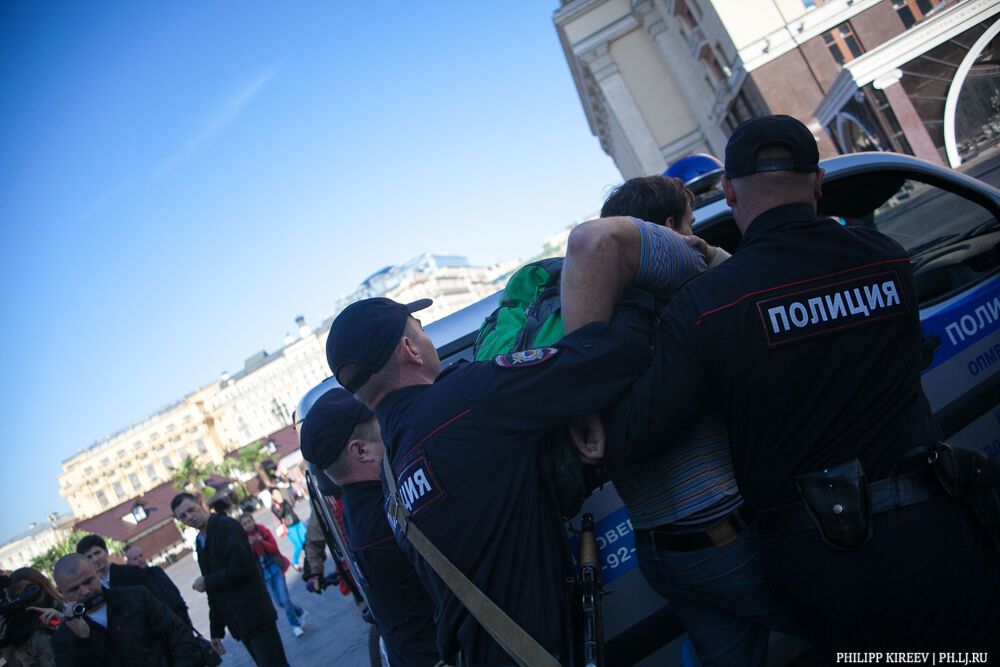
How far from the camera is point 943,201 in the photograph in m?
4.61

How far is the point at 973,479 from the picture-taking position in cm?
153

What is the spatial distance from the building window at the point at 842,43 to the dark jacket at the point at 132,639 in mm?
26913

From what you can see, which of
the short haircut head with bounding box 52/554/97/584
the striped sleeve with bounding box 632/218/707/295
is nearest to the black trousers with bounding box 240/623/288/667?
the short haircut head with bounding box 52/554/97/584

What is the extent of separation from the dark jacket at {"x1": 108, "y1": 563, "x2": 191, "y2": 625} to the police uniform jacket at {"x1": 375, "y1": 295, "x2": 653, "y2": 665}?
4.58 meters

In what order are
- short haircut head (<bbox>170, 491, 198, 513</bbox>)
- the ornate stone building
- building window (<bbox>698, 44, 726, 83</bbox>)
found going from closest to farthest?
short haircut head (<bbox>170, 491, 198, 513</bbox>)
the ornate stone building
building window (<bbox>698, 44, 726, 83</bbox>)

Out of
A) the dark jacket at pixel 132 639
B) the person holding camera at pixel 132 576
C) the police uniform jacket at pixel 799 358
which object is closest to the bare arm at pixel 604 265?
the police uniform jacket at pixel 799 358

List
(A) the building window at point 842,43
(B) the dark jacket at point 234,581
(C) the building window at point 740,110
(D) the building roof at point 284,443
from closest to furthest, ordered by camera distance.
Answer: (B) the dark jacket at point 234,581 < (A) the building window at point 842,43 < (C) the building window at point 740,110 < (D) the building roof at point 284,443

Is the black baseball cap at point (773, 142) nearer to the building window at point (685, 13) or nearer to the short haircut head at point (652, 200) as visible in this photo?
the short haircut head at point (652, 200)

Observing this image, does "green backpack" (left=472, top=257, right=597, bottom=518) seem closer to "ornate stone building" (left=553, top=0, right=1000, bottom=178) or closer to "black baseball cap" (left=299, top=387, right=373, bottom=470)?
"black baseball cap" (left=299, top=387, right=373, bottom=470)

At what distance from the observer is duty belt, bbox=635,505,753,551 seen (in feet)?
6.03

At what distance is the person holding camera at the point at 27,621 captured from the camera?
416cm

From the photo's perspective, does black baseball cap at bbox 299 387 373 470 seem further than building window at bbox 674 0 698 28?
No

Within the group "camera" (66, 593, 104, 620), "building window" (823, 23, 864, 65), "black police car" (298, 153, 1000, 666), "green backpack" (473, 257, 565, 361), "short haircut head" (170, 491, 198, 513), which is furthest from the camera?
"building window" (823, 23, 864, 65)

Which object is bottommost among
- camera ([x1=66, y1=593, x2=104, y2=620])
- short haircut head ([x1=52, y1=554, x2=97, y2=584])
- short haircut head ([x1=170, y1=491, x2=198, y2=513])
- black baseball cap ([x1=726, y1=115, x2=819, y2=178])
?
camera ([x1=66, y1=593, x2=104, y2=620])
